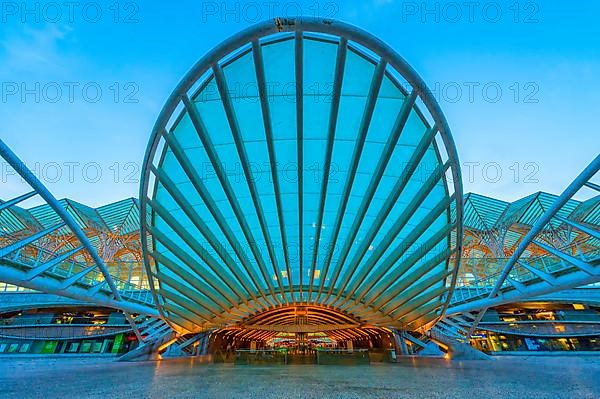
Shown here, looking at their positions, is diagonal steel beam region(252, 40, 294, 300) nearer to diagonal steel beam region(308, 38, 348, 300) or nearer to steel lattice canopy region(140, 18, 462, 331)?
steel lattice canopy region(140, 18, 462, 331)

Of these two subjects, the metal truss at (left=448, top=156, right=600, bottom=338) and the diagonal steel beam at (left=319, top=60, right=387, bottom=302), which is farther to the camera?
the metal truss at (left=448, top=156, right=600, bottom=338)

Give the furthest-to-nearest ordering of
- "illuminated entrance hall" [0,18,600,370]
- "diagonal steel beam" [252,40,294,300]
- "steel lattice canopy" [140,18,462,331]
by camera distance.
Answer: "illuminated entrance hall" [0,18,600,370] < "steel lattice canopy" [140,18,462,331] < "diagonal steel beam" [252,40,294,300]

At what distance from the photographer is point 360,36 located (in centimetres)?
851

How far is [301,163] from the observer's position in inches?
488

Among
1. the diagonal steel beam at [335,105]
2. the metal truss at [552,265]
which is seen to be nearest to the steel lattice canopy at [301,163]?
the diagonal steel beam at [335,105]

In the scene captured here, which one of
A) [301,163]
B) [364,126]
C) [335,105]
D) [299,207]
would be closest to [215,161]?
[301,163]

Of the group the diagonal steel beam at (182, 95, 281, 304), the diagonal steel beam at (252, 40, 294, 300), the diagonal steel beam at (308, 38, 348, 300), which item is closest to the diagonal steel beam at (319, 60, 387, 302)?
the diagonal steel beam at (308, 38, 348, 300)

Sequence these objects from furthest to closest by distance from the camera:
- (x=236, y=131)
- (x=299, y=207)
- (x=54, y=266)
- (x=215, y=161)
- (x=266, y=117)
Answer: (x=299, y=207)
(x=54, y=266)
(x=215, y=161)
(x=236, y=131)
(x=266, y=117)

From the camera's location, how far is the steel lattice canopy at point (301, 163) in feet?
32.4

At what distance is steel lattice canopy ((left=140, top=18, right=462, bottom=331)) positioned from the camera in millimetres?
9891

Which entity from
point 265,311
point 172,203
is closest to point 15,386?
point 172,203

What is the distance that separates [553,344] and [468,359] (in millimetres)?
28250

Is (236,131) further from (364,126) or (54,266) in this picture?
(54,266)

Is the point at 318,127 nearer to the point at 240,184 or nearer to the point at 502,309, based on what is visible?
the point at 240,184
